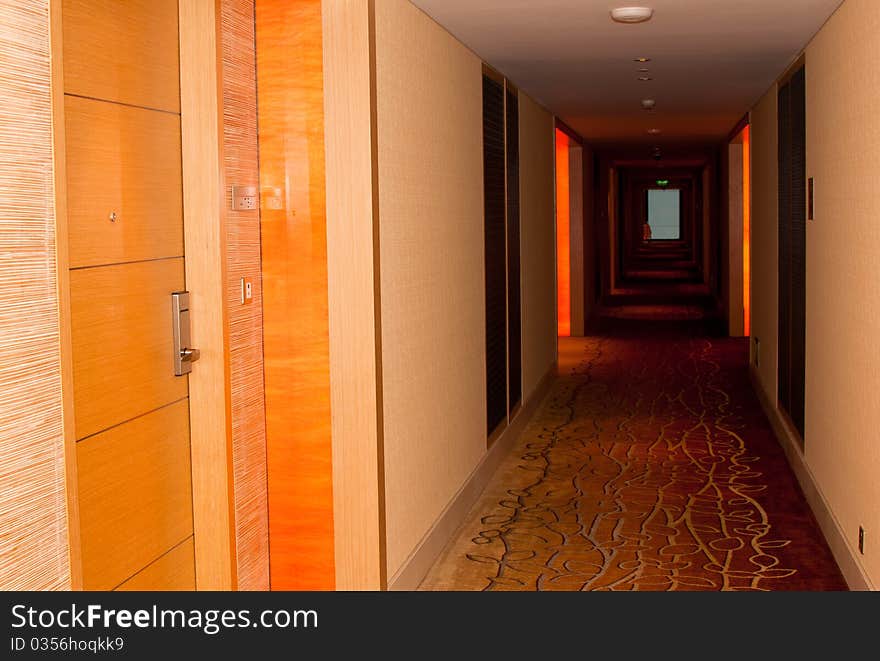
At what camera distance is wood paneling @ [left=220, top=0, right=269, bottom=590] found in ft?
12.3

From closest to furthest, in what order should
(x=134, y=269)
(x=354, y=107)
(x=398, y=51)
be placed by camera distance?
(x=134, y=269) → (x=354, y=107) → (x=398, y=51)

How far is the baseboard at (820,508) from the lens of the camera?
429 centimetres

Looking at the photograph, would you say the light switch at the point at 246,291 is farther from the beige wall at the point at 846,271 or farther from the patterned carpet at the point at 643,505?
the beige wall at the point at 846,271

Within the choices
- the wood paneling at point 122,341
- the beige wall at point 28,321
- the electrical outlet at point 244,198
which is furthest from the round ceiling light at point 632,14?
the beige wall at point 28,321

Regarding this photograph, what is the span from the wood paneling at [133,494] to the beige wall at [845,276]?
2.53 meters

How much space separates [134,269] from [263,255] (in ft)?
3.10

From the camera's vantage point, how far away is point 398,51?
422cm

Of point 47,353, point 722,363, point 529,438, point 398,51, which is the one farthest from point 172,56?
point 722,363

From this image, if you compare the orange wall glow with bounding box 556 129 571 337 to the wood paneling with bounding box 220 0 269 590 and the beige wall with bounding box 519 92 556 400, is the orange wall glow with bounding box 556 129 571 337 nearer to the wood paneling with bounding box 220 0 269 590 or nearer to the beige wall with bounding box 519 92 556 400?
the beige wall with bounding box 519 92 556 400

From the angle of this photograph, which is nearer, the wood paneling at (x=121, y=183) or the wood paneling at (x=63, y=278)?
the wood paneling at (x=63, y=278)

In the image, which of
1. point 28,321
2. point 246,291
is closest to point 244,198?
point 246,291

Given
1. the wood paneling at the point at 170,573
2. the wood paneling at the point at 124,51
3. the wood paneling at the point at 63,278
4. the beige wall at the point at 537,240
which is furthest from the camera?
the beige wall at the point at 537,240

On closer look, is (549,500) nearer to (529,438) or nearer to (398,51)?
(529,438)

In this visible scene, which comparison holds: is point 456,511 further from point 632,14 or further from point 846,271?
point 632,14
